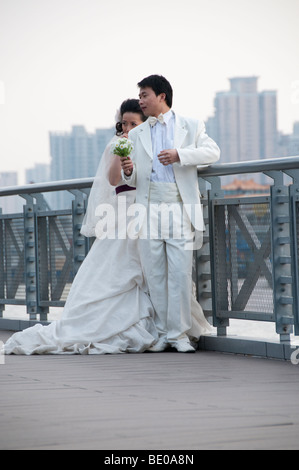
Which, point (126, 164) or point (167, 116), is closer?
point (126, 164)

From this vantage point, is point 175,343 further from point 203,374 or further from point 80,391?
point 80,391

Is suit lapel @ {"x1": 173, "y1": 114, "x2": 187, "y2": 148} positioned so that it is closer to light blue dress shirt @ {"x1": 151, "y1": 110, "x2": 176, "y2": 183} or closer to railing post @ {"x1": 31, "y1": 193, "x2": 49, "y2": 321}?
light blue dress shirt @ {"x1": 151, "y1": 110, "x2": 176, "y2": 183}

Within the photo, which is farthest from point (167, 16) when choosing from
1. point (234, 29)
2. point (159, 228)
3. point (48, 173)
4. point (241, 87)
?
point (159, 228)

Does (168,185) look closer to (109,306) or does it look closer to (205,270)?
(205,270)

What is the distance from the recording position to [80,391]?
4.60 meters

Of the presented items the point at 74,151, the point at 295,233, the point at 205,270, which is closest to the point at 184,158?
the point at 205,270

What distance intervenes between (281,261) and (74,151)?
62.4 metres

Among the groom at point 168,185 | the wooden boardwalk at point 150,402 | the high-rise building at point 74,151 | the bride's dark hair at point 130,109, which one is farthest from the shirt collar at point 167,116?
the high-rise building at point 74,151

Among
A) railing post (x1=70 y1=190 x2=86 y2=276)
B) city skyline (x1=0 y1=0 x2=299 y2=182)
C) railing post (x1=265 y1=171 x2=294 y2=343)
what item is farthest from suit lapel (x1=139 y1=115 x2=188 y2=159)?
city skyline (x1=0 y1=0 x2=299 y2=182)

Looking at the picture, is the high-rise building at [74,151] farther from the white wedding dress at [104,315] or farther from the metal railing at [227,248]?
the white wedding dress at [104,315]

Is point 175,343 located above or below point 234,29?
below

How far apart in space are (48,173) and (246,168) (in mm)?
62629

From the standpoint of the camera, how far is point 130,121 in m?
6.84

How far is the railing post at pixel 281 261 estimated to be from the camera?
226 inches
